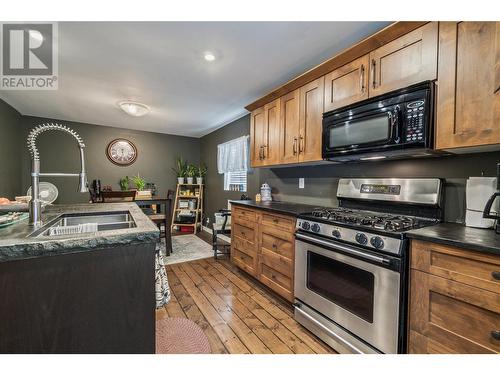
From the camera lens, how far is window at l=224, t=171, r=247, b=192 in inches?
160

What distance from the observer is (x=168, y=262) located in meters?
3.29

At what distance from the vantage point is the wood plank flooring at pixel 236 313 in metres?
1.66

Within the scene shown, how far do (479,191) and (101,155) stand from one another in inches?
230

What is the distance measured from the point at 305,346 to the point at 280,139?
200 centimetres

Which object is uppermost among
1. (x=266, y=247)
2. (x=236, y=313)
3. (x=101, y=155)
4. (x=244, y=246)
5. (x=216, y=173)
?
(x=101, y=155)

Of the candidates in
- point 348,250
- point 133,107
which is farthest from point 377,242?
point 133,107

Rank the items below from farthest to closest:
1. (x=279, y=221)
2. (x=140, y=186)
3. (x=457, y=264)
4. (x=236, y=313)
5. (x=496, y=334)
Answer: (x=140, y=186), (x=279, y=221), (x=236, y=313), (x=457, y=264), (x=496, y=334)

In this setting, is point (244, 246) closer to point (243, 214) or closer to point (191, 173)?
point (243, 214)

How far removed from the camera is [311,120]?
2246mm

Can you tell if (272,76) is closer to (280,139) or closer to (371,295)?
(280,139)

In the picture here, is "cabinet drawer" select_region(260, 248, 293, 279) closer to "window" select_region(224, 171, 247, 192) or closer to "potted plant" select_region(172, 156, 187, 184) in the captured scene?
"window" select_region(224, 171, 247, 192)

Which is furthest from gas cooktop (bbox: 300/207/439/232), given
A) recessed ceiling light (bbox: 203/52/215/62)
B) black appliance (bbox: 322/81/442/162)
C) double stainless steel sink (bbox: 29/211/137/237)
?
recessed ceiling light (bbox: 203/52/215/62)

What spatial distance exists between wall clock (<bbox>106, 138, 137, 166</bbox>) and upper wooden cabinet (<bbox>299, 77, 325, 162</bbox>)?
4278 mm
